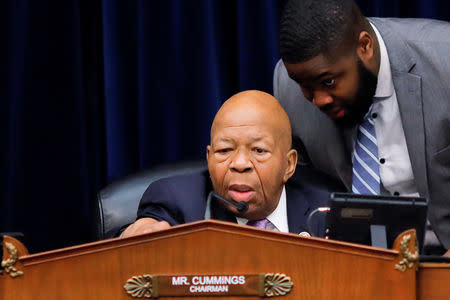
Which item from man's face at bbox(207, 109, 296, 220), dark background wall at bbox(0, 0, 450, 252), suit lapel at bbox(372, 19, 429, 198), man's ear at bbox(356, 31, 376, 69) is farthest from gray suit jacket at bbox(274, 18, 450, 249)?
dark background wall at bbox(0, 0, 450, 252)

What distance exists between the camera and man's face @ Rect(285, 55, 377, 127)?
1.76 meters

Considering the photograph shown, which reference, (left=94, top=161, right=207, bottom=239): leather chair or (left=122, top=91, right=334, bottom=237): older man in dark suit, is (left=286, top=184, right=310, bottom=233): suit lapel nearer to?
(left=122, top=91, right=334, bottom=237): older man in dark suit

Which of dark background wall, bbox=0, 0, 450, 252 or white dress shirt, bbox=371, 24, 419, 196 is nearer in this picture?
white dress shirt, bbox=371, 24, 419, 196

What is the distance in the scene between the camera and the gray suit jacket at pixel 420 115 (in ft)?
6.34

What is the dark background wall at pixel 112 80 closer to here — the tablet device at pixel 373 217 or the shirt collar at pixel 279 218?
the shirt collar at pixel 279 218

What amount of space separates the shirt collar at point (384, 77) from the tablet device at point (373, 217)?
81 cm

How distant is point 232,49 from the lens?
2.68 m

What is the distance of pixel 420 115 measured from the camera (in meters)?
1.93

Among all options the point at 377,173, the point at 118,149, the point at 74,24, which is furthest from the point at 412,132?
the point at 74,24

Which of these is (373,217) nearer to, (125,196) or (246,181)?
(246,181)

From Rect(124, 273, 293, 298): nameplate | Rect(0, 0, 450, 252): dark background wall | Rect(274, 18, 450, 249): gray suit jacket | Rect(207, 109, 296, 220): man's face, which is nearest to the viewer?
Rect(124, 273, 293, 298): nameplate

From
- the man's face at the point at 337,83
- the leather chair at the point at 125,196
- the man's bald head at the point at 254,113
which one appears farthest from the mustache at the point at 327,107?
the leather chair at the point at 125,196

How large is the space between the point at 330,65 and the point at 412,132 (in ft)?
1.07

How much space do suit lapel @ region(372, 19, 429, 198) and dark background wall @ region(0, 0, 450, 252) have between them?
2.35 ft
